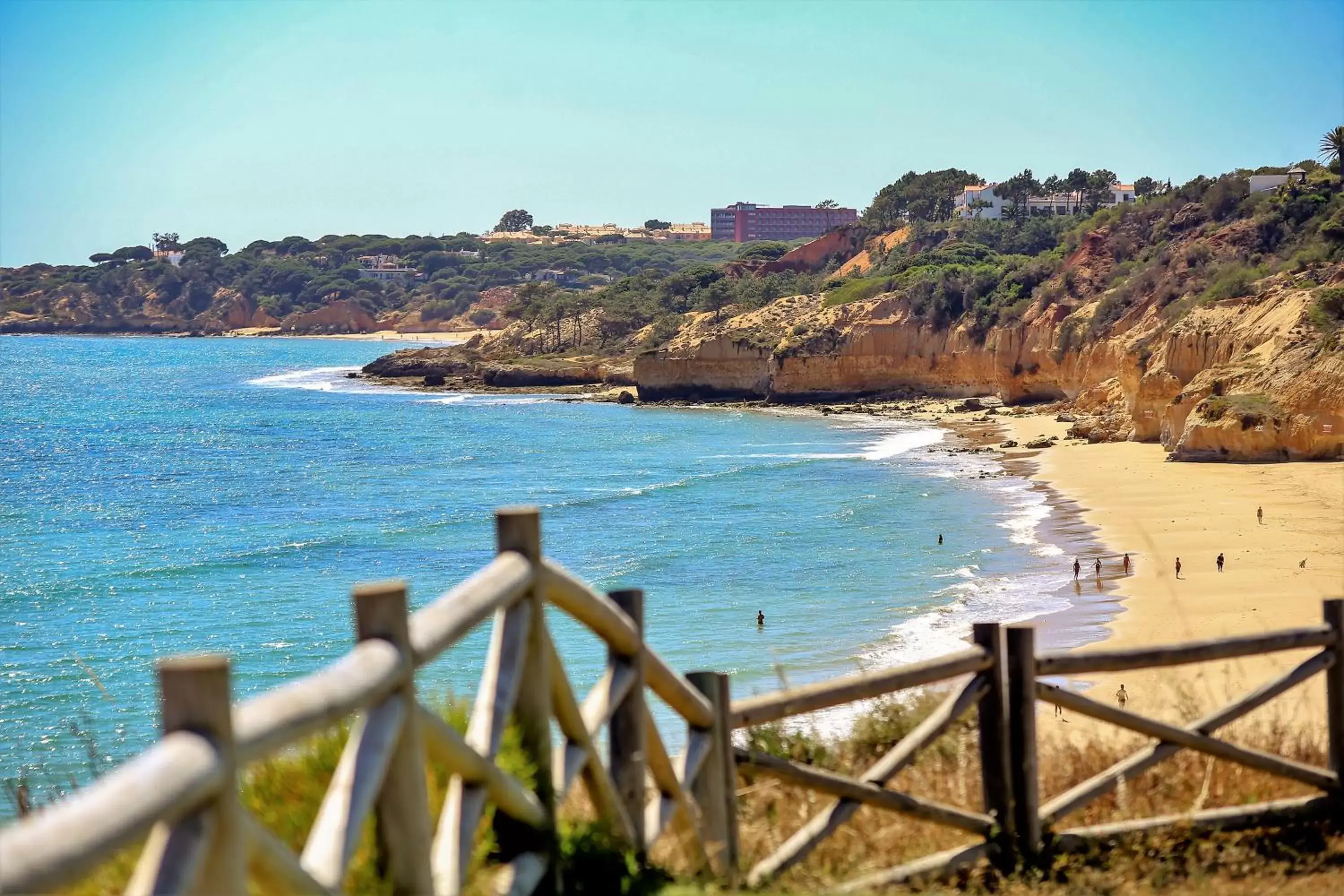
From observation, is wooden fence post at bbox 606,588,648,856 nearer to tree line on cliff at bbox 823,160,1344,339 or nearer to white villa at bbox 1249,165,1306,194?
tree line on cliff at bbox 823,160,1344,339

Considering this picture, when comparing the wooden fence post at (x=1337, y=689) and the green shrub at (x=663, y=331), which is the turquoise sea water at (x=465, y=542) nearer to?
the wooden fence post at (x=1337, y=689)

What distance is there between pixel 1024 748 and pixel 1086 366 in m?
57.1

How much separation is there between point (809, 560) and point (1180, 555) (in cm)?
745

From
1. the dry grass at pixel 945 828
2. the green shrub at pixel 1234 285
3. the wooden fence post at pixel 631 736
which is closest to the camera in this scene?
the dry grass at pixel 945 828

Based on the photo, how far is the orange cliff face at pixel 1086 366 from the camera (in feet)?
123

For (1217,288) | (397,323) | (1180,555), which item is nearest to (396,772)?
(1180,555)

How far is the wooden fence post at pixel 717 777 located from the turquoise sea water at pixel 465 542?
1050 mm

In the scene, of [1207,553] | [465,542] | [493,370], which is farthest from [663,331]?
[1207,553]

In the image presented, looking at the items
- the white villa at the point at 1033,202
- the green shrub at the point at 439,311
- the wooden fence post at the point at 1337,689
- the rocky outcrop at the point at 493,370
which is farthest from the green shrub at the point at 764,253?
the wooden fence post at the point at 1337,689

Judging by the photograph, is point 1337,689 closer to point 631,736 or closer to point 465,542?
point 631,736

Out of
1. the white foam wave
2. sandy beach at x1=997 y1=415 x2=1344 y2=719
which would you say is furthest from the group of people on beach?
the white foam wave

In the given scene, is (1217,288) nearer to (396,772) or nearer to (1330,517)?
(1330,517)

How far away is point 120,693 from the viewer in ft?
67.4

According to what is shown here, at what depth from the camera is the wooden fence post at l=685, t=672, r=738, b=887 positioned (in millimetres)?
5074
